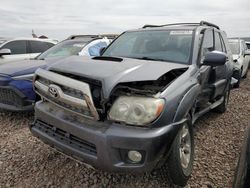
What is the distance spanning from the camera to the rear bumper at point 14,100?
13.6 ft

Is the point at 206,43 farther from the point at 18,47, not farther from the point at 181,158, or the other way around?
the point at 18,47

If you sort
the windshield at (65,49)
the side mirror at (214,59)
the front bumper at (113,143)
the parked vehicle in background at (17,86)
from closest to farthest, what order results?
the front bumper at (113,143)
the side mirror at (214,59)
the parked vehicle in background at (17,86)
the windshield at (65,49)

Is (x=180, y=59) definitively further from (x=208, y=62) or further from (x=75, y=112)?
(x=75, y=112)

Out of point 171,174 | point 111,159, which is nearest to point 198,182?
point 171,174

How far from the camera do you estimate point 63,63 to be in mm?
2719

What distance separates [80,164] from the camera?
2.96 metres

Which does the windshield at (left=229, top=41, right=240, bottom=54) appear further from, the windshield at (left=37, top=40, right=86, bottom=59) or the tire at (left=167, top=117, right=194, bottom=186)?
the tire at (left=167, top=117, right=194, bottom=186)

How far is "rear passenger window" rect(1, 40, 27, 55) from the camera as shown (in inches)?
318

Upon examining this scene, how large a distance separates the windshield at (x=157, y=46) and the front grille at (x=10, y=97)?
5.46 feet

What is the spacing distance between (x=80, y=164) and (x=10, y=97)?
2087mm

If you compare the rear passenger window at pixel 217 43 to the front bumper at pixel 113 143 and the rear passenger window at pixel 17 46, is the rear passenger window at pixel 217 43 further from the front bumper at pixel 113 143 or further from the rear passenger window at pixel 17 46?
the rear passenger window at pixel 17 46

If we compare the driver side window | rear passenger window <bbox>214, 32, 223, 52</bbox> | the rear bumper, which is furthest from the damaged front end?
rear passenger window <bbox>214, 32, 223, 52</bbox>

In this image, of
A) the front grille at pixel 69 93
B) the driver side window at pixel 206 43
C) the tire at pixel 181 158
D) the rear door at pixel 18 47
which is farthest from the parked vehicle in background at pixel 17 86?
the rear door at pixel 18 47

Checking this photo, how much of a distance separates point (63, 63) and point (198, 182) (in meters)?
1.97
